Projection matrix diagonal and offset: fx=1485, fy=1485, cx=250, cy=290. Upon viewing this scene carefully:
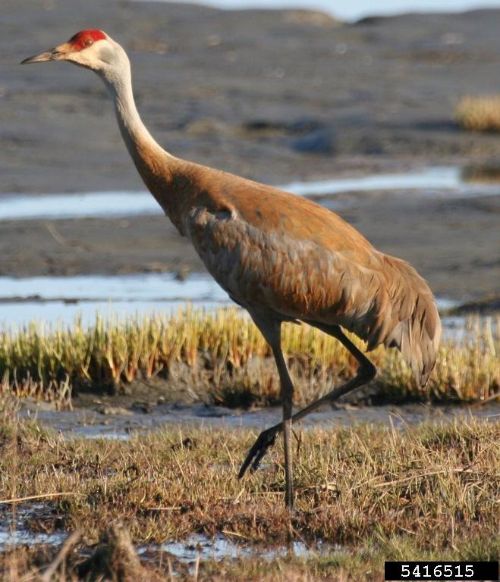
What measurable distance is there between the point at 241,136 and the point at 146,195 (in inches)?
250

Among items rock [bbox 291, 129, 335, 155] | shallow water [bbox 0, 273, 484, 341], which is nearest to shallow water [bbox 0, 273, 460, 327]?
shallow water [bbox 0, 273, 484, 341]

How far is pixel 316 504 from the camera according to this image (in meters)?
6.79

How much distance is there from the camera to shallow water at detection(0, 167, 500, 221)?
63.8ft

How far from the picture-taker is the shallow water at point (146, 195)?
1945 centimetres

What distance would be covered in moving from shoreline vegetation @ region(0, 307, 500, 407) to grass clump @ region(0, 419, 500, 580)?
172 centimetres

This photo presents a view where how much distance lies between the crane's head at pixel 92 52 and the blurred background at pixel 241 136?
5.29 meters

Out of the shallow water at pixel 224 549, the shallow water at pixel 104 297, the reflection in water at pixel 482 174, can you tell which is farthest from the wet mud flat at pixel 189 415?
the reflection in water at pixel 482 174

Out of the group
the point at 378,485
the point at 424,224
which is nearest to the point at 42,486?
the point at 378,485

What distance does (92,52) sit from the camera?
787 cm

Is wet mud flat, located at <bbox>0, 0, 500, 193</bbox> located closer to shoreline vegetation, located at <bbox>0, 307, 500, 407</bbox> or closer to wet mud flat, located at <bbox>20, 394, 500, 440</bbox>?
shoreline vegetation, located at <bbox>0, 307, 500, 407</bbox>

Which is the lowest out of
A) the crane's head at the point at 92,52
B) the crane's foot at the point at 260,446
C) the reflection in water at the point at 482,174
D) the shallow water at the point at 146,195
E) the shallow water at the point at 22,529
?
the shallow water at the point at 22,529

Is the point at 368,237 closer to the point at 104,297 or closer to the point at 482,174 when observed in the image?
the point at 104,297

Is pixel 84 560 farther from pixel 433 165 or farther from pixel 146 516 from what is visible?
pixel 433 165

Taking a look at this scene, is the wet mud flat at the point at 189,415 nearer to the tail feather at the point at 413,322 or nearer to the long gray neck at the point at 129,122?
the tail feather at the point at 413,322
